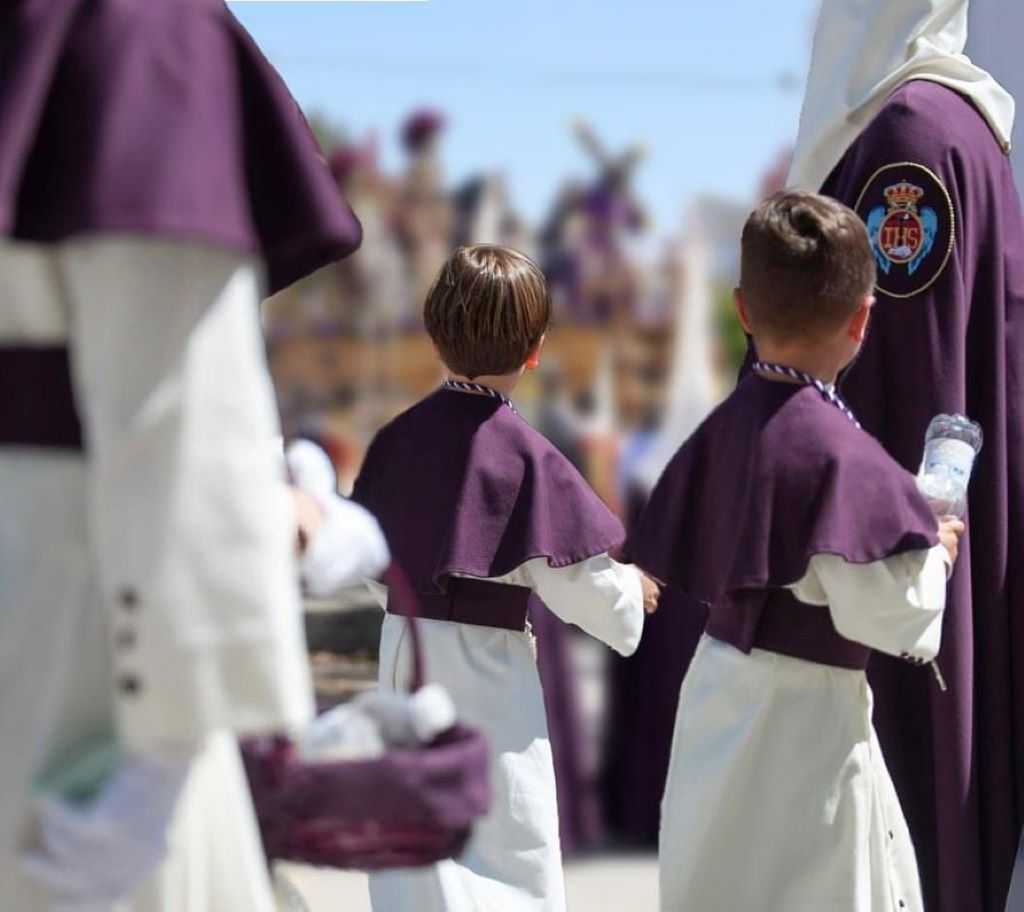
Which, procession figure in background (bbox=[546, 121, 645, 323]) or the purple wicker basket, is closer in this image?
the purple wicker basket

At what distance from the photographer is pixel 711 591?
290cm

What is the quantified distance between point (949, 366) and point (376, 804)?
1.86m

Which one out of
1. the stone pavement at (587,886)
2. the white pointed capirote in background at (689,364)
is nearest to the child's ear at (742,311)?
the stone pavement at (587,886)

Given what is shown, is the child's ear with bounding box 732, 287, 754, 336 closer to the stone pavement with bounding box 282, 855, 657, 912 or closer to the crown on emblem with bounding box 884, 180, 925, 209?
the crown on emblem with bounding box 884, 180, 925, 209

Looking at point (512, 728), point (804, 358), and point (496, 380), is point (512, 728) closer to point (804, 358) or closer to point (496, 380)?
point (496, 380)

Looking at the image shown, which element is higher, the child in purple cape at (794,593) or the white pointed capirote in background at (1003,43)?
the white pointed capirote in background at (1003,43)

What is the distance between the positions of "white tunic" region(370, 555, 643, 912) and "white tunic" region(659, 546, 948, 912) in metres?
0.42

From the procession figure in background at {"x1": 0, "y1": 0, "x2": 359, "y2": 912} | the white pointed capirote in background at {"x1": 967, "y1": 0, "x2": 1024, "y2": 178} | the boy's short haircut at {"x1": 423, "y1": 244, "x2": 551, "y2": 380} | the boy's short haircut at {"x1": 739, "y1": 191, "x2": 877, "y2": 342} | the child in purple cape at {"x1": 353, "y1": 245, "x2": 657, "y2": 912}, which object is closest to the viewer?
the procession figure in background at {"x1": 0, "y1": 0, "x2": 359, "y2": 912}

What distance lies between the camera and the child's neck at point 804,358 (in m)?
2.85

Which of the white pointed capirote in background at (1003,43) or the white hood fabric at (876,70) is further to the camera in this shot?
the white pointed capirote in background at (1003,43)

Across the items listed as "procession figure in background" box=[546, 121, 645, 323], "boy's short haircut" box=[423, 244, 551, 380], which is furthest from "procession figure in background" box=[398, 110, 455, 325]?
"boy's short haircut" box=[423, 244, 551, 380]

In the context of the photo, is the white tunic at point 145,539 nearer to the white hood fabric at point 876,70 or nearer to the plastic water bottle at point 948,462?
the plastic water bottle at point 948,462

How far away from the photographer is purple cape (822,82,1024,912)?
3.25 m

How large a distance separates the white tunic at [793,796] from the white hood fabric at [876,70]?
104 centimetres
